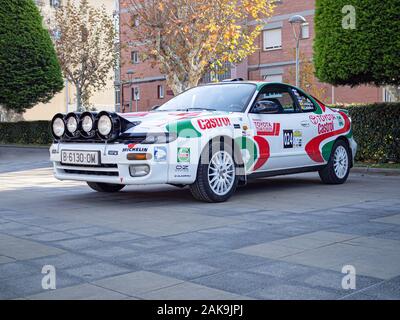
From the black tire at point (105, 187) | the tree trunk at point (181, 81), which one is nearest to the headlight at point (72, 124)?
the black tire at point (105, 187)

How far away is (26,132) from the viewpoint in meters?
28.6

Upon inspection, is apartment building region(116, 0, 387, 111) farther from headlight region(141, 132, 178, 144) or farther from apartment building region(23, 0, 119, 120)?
headlight region(141, 132, 178, 144)

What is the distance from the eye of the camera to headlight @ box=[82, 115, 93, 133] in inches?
279

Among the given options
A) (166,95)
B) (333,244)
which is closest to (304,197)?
(333,244)

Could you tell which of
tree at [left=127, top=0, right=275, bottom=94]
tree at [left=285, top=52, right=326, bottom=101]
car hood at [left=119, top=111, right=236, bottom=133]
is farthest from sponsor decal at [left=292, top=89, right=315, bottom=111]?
tree at [left=285, top=52, right=326, bottom=101]

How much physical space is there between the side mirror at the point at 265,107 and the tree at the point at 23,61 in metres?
22.7

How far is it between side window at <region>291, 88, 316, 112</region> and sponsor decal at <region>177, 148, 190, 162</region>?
2.52 metres

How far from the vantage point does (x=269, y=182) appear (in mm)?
9836

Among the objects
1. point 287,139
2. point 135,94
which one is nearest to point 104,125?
point 287,139

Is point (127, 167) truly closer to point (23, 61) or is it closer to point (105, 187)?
point (105, 187)

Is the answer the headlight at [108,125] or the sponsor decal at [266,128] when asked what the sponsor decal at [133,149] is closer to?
the headlight at [108,125]

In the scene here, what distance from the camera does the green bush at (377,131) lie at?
12.3m

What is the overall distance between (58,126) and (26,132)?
22103 mm

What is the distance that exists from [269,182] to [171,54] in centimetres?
1183
